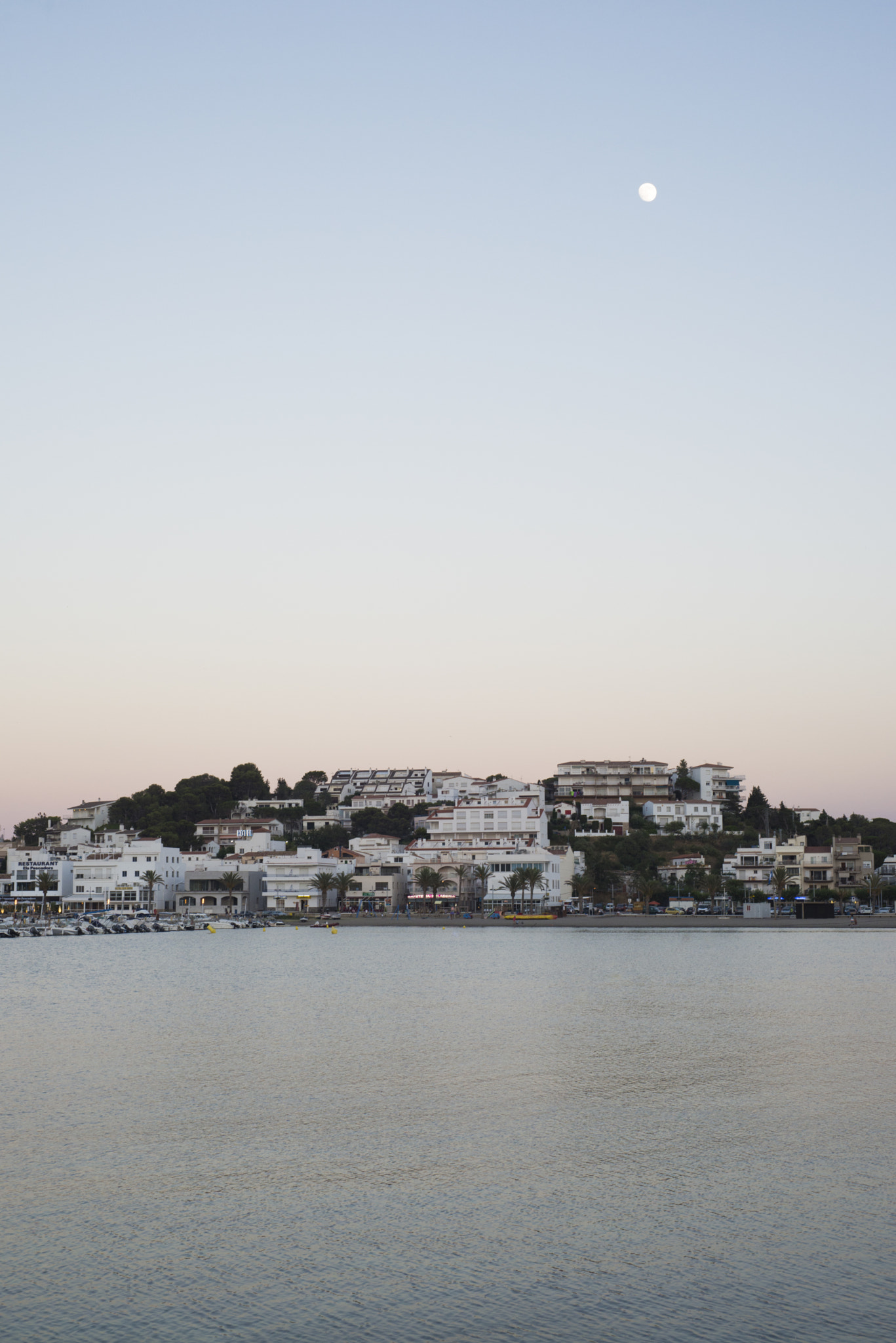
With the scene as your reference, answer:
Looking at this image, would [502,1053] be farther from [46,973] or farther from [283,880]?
[283,880]

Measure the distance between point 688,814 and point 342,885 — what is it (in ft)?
207

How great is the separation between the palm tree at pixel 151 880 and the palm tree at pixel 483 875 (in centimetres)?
4113

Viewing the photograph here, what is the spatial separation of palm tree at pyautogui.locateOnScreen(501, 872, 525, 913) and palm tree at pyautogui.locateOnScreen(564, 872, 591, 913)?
417 inches

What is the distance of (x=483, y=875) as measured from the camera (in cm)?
14675

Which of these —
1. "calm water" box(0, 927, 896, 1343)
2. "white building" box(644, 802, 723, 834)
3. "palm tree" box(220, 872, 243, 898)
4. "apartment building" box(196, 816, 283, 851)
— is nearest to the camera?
"calm water" box(0, 927, 896, 1343)

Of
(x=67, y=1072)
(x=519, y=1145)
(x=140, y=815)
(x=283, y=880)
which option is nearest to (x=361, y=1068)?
(x=67, y=1072)

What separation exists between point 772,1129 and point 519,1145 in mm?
6359

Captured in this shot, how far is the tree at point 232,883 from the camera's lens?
151 metres

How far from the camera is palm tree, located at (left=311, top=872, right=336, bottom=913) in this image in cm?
14638

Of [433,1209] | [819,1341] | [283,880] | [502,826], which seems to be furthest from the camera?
[502,826]

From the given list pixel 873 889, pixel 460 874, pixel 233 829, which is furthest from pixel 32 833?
pixel 873 889

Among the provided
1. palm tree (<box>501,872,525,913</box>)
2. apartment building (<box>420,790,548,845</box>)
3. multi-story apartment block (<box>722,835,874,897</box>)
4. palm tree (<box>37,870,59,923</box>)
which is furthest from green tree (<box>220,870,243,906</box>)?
multi-story apartment block (<box>722,835,874,897</box>)

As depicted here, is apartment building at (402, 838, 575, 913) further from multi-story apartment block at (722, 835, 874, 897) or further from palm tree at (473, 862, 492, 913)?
multi-story apartment block at (722, 835, 874, 897)

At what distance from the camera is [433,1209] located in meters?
21.6
